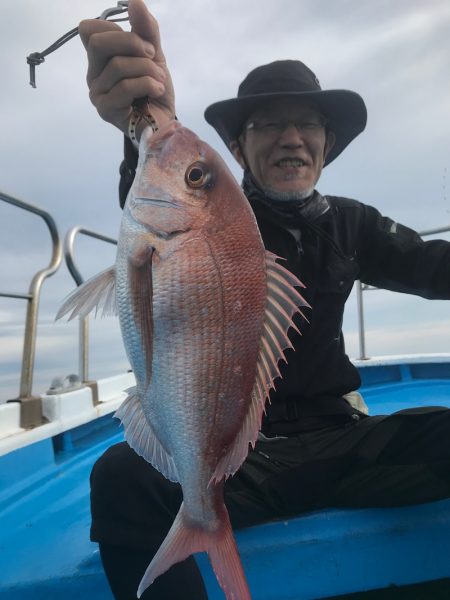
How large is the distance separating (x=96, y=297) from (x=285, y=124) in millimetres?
1337

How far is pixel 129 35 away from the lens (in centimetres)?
135

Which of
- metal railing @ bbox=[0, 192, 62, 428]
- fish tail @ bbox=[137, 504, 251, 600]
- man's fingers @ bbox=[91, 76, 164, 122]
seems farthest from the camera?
metal railing @ bbox=[0, 192, 62, 428]

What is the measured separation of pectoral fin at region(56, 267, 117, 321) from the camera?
1.31m

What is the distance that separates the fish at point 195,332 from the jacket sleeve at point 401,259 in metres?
1.15

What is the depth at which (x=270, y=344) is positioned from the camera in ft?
4.20

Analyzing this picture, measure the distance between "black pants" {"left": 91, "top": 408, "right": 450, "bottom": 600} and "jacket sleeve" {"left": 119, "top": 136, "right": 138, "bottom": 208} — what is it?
0.95 meters

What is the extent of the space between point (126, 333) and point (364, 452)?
1.06 metres

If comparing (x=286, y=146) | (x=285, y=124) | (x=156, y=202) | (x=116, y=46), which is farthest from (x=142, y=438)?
(x=285, y=124)

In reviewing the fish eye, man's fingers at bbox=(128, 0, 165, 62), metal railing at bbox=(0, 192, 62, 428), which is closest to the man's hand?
man's fingers at bbox=(128, 0, 165, 62)

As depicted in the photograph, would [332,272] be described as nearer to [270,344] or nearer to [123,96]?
[270,344]

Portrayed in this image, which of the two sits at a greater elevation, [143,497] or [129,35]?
[129,35]

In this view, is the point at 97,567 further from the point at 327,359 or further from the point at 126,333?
the point at 327,359

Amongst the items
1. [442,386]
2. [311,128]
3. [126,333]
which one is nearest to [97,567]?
[126,333]

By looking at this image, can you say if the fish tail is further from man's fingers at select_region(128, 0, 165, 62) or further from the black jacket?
man's fingers at select_region(128, 0, 165, 62)
